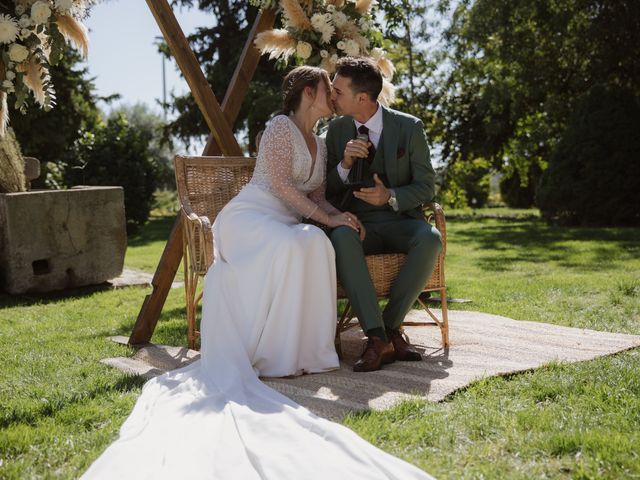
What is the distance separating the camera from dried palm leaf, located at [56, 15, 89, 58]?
3.62 m

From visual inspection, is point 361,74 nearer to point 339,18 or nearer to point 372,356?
point 339,18

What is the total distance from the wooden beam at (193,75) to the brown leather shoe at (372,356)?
5.64 feet

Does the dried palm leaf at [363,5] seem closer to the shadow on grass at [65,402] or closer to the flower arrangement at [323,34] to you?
the flower arrangement at [323,34]

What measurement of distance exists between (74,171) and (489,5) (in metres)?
8.31

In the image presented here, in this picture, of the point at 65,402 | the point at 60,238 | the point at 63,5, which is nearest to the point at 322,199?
the point at 63,5

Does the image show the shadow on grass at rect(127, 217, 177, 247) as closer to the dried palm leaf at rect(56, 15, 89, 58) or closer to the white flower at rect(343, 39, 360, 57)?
the white flower at rect(343, 39, 360, 57)

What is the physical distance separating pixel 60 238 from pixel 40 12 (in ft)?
12.6

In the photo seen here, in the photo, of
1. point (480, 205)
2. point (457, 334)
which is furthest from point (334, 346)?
point (480, 205)

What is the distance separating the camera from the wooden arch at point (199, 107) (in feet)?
15.0

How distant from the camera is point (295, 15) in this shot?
15.8 feet

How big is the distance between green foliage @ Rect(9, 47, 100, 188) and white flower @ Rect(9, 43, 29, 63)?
11.2 meters

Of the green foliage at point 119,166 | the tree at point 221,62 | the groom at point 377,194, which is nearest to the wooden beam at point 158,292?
the groom at point 377,194

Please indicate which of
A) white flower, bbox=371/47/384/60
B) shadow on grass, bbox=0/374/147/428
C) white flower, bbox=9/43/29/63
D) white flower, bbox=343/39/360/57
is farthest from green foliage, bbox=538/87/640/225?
white flower, bbox=9/43/29/63

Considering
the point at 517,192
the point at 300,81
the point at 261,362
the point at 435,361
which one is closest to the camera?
the point at 261,362
